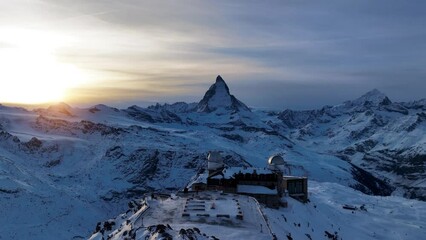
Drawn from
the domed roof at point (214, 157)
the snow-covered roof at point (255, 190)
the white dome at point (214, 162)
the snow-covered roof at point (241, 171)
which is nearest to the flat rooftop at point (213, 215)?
the snow-covered roof at point (255, 190)

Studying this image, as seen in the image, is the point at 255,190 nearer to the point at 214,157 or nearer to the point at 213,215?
the point at 214,157

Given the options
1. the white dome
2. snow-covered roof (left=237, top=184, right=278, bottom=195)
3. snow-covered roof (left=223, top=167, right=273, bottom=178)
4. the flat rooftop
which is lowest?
snow-covered roof (left=237, top=184, right=278, bottom=195)

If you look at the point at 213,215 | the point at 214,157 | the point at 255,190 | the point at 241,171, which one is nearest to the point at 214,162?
the point at 214,157

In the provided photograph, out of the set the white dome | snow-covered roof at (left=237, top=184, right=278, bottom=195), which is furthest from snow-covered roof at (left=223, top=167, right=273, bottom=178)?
snow-covered roof at (left=237, top=184, right=278, bottom=195)

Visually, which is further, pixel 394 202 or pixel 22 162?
pixel 22 162

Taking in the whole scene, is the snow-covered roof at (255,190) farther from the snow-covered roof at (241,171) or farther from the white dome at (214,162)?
the white dome at (214,162)

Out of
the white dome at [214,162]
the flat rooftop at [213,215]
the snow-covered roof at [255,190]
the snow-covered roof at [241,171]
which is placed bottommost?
the snow-covered roof at [255,190]

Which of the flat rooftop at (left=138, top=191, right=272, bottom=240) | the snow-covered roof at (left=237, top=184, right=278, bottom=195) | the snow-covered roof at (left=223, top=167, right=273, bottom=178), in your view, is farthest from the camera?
the snow-covered roof at (left=223, top=167, right=273, bottom=178)

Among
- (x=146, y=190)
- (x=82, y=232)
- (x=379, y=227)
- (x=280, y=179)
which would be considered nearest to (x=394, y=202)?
(x=379, y=227)

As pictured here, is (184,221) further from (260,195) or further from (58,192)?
(58,192)

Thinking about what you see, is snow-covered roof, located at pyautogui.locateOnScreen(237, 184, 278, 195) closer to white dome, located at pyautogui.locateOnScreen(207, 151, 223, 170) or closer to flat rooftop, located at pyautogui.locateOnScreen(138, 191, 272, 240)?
white dome, located at pyautogui.locateOnScreen(207, 151, 223, 170)

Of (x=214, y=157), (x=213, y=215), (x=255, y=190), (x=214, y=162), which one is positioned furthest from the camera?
(x=214, y=157)
